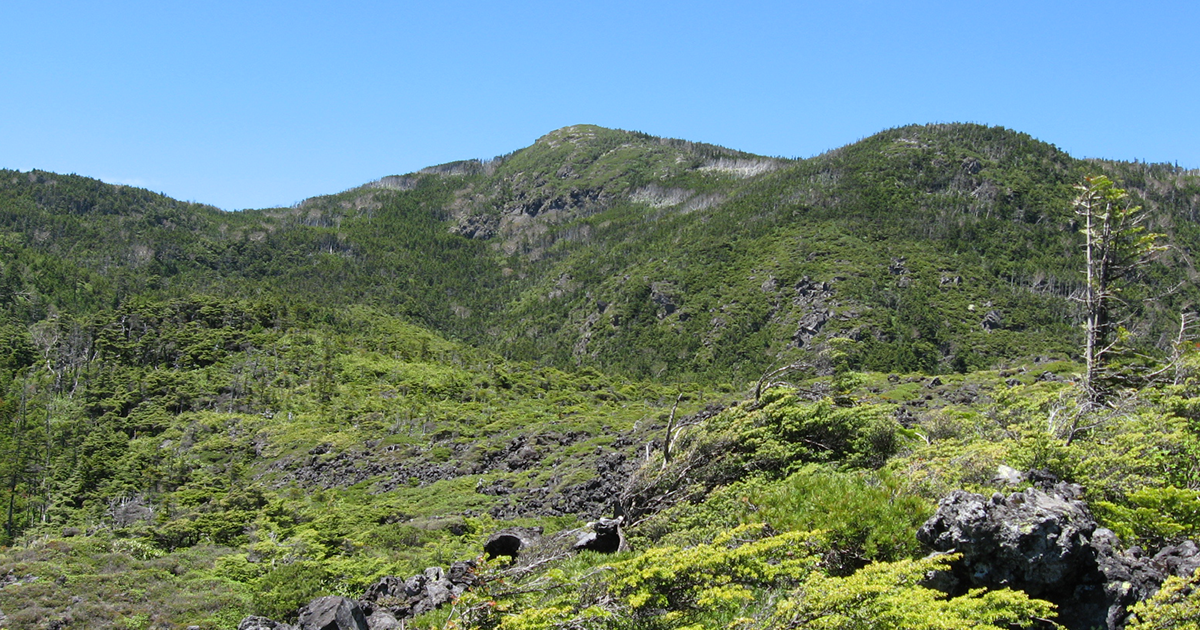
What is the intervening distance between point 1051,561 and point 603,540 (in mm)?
8530

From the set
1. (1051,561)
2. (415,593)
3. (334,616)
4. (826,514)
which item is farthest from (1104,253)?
(334,616)

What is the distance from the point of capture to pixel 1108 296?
65.0ft

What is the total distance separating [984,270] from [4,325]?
148577mm

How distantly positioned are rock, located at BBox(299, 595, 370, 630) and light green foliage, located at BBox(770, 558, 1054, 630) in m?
8.92

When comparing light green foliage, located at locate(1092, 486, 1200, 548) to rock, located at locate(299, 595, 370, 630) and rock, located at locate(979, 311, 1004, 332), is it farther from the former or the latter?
rock, located at locate(979, 311, 1004, 332)

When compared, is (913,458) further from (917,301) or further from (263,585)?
Result: (917,301)

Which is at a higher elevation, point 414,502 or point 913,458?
point 913,458

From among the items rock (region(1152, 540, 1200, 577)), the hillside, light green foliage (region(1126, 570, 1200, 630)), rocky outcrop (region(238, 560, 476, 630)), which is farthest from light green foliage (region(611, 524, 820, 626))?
rock (region(1152, 540, 1200, 577))

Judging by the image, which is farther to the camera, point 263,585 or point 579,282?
point 579,282

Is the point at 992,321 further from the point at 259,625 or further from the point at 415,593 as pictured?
the point at 259,625

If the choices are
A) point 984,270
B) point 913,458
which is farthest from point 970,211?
point 913,458

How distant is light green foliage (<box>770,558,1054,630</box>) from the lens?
291 inches

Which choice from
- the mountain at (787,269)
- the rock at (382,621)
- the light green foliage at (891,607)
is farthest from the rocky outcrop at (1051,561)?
the mountain at (787,269)

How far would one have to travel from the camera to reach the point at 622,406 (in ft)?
223
